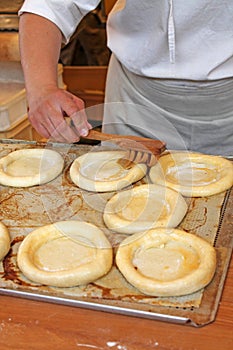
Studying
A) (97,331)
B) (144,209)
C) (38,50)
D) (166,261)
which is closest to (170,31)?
(38,50)

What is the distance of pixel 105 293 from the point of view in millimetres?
1006

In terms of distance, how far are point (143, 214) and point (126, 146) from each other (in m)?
0.26

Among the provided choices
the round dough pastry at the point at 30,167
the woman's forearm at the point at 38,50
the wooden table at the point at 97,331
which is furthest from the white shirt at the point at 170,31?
the wooden table at the point at 97,331

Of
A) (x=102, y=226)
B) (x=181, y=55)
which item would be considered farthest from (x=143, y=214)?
(x=181, y=55)

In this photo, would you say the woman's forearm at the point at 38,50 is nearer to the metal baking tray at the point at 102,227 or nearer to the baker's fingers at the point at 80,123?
the baker's fingers at the point at 80,123

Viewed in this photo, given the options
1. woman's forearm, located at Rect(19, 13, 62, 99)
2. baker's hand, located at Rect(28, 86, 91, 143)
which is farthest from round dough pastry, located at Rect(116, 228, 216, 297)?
woman's forearm, located at Rect(19, 13, 62, 99)

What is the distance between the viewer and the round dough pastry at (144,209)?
3.92 feet

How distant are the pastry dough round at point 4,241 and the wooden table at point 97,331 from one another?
170mm

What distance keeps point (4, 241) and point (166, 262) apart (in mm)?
371

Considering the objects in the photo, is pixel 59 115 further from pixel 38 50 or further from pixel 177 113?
pixel 177 113

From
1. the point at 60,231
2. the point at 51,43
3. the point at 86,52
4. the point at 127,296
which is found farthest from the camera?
the point at 86,52

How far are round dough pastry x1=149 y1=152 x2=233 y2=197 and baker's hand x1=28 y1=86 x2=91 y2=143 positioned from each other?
0.87 feet

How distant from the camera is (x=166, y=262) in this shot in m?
1.07

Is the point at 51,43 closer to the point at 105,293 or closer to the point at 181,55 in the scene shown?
the point at 181,55
